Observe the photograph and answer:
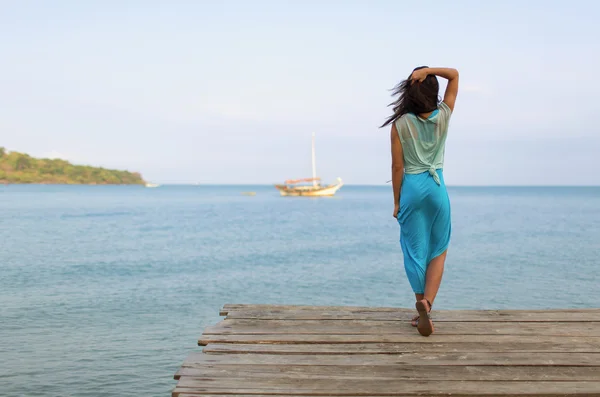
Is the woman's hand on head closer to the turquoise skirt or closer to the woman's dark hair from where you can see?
the woman's dark hair

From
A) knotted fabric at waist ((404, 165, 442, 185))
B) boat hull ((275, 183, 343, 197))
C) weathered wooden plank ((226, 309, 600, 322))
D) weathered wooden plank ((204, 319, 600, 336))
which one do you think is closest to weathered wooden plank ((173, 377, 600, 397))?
weathered wooden plank ((204, 319, 600, 336))

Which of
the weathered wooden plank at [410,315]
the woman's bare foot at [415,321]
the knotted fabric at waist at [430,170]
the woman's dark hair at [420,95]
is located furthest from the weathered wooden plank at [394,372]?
the woman's dark hair at [420,95]

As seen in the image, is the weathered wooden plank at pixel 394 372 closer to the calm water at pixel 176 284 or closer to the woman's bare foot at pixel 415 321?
the woman's bare foot at pixel 415 321

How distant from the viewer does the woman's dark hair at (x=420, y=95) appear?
14.9ft

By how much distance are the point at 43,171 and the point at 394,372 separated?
17920 centimetres

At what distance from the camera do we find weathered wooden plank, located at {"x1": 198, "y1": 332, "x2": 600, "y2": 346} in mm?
4301

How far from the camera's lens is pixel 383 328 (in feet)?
15.5

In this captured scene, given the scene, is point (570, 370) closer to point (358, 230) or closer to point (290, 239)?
point (290, 239)

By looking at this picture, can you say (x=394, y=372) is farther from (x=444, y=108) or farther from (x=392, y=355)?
(x=444, y=108)

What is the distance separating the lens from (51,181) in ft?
577

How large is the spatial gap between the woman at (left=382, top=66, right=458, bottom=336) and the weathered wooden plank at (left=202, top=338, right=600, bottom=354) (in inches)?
15.2

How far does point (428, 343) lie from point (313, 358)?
35.9 inches

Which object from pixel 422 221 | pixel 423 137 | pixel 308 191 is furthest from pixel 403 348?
pixel 308 191

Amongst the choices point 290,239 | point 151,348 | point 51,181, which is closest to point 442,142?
point 151,348
